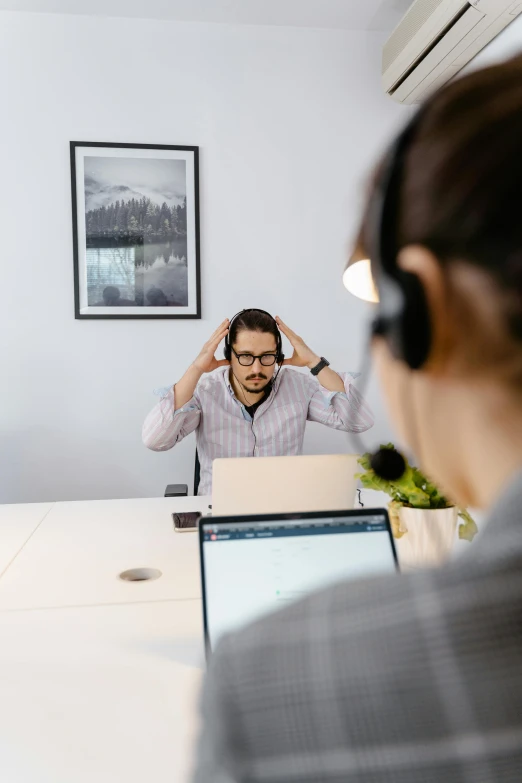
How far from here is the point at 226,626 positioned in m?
0.91

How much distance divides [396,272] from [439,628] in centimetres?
18

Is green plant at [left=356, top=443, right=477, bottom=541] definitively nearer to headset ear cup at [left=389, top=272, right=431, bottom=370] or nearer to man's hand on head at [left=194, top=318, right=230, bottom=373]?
headset ear cup at [left=389, top=272, right=431, bottom=370]

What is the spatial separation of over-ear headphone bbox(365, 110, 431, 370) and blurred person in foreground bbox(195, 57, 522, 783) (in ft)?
0.03

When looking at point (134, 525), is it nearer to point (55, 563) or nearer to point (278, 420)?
point (55, 563)

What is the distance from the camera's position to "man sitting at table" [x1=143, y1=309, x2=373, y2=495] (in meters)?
2.48

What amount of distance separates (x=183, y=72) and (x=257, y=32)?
1.37ft

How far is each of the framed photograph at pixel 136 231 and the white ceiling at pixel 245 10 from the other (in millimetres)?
590

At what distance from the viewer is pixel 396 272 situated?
340mm

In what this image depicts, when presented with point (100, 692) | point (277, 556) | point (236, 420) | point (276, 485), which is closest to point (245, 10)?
point (236, 420)

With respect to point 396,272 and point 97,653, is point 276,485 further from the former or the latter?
point 396,272

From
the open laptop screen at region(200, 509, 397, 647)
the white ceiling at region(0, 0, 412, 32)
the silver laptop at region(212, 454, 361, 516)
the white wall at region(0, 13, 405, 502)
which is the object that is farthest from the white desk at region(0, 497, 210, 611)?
the white ceiling at region(0, 0, 412, 32)

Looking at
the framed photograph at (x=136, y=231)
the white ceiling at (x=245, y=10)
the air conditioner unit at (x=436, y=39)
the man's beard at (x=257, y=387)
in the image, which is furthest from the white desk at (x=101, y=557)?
the white ceiling at (x=245, y=10)

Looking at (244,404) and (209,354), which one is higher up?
(209,354)

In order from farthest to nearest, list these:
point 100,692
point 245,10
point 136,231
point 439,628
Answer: point 136,231, point 245,10, point 100,692, point 439,628
